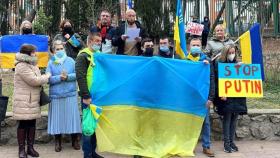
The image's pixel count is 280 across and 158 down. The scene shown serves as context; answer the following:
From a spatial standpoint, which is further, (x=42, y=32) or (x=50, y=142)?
(x=42, y=32)

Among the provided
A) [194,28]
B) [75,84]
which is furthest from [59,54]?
[194,28]

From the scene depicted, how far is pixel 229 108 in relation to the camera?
26.4ft

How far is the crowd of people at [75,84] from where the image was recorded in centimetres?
749

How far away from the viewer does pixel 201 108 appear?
7.82m

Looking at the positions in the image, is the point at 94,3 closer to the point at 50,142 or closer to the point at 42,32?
the point at 42,32

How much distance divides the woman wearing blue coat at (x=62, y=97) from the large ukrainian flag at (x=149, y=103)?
81 centimetres

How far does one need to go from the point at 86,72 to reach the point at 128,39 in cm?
164

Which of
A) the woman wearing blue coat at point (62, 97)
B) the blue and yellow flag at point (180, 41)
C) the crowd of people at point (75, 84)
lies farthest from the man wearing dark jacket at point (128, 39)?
the woman wearing blue coat at point (62, 97)

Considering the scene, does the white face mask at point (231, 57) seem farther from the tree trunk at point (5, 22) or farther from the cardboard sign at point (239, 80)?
the tree trunk at point (5, 22)

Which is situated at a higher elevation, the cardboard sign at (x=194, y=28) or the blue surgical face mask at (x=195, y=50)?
the cardboard sign at (x=194, y=28)

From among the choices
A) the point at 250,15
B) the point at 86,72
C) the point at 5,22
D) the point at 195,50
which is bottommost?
the point at 86,72

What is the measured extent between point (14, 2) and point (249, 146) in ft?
38.1

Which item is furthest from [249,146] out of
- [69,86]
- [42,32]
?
[42,32]

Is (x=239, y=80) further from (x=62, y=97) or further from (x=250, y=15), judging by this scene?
(x=250, y=15)
